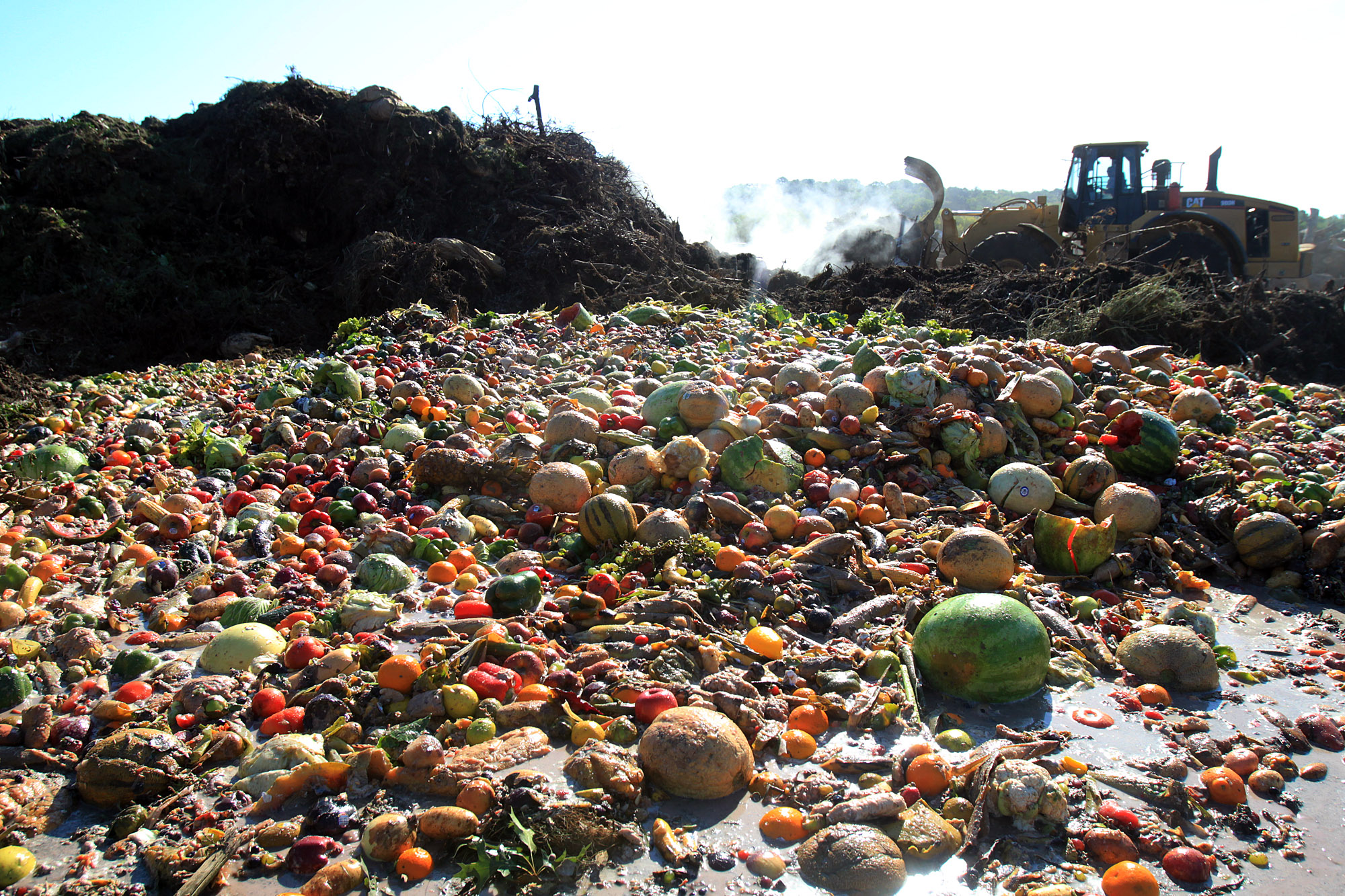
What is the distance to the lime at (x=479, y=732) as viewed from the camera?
9.55 ft

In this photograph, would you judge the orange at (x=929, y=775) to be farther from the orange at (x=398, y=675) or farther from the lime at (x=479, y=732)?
the orange at (x=398, y=675)

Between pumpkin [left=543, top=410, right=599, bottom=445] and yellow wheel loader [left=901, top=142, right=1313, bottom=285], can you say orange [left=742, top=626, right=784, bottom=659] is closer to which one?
pumpkin [left=543, top=410, right=599, bottom=445]

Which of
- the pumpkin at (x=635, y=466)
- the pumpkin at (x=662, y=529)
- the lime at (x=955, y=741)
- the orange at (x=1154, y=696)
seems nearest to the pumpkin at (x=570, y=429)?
the pumpkin at (x=635, y=466)

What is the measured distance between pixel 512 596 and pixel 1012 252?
50.1 ft

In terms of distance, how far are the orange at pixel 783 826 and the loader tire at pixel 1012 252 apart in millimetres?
15109

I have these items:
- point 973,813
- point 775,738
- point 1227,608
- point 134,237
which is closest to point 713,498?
point 775,738

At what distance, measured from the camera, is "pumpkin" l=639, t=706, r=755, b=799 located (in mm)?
2645

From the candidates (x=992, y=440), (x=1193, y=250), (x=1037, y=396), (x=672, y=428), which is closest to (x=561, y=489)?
(x=672, y=428)

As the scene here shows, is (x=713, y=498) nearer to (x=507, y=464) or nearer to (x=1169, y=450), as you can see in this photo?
(x=507, y=464)

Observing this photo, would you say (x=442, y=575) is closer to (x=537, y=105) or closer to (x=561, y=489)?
(x=561, y=489)

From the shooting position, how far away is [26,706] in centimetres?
313

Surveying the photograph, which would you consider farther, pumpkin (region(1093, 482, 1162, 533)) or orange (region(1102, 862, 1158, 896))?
pumpkin (region(1093, 482, 1162, 533))

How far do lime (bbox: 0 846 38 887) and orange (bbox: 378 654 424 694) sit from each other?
3.86 ft

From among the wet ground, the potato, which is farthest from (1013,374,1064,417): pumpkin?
the potato
